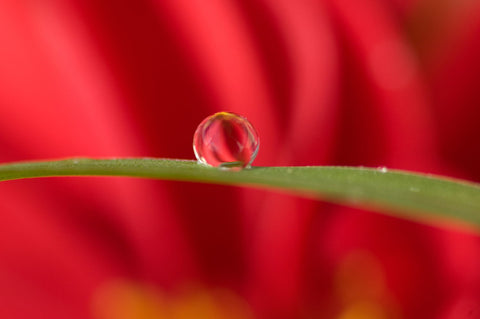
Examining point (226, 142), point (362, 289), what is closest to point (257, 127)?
point (362, 289)

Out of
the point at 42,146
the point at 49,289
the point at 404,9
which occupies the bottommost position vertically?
the point at 49,289

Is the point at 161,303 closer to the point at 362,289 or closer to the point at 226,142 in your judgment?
the point at 362,289

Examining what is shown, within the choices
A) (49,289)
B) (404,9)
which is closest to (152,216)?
(49,289)

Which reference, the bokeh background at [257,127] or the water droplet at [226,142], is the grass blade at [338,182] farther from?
the bokeh background at [257,127]

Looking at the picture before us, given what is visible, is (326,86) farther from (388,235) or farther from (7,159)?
(7,159)

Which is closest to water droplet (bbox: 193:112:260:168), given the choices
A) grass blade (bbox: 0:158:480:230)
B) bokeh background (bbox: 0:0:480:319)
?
grass blade (bbox: 0:158:480:230)

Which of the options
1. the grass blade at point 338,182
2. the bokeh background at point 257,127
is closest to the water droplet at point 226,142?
the grass blade at point 338,182

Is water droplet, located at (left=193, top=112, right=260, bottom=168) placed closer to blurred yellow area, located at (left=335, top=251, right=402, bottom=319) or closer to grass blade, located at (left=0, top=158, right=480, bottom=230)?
grass blade, located at (left=0, top=158, right=480, bottom=230)
